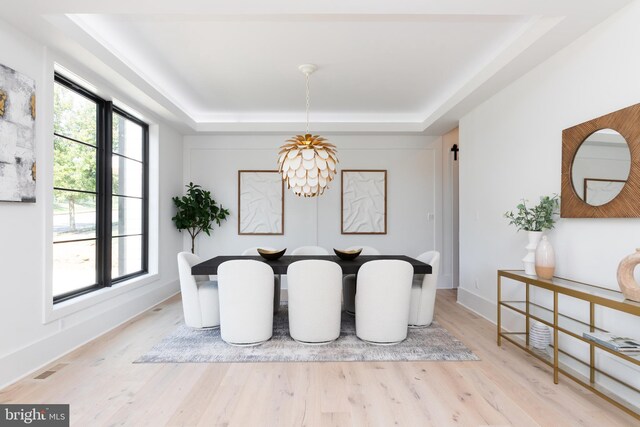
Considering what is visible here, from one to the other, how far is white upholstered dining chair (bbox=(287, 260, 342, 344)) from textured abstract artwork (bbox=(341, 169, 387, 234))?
2941 millimetres

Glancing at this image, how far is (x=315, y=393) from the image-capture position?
8.06ft

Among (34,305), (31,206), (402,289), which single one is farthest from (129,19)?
(402,289)

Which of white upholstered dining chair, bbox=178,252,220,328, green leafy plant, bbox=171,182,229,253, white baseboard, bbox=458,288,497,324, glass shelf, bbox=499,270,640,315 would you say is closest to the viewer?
glass shelf, bbox=499,270,640,315

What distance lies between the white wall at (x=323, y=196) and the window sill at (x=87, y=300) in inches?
70.1

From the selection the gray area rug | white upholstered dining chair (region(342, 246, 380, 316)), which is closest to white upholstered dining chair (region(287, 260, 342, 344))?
the gray area rug

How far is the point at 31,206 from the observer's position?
111 inches

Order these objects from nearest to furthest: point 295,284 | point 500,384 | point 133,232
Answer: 1. point 500,384
2. point 295,284
3. point 133,232

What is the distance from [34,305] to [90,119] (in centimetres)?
199

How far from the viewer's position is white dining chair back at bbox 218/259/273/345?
10.4 ft

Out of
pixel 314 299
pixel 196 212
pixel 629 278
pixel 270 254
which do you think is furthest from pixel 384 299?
pixel 196 212

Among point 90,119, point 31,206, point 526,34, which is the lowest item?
point 31,206

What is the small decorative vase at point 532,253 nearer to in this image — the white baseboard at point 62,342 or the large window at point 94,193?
the white baseboard at point 62,342

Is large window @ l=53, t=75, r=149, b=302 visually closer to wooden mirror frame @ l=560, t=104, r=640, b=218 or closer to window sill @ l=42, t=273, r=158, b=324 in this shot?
window sill @ l=42, t=273, r=158, b=324

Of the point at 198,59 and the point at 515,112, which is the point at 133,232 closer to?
the point at 198,59
